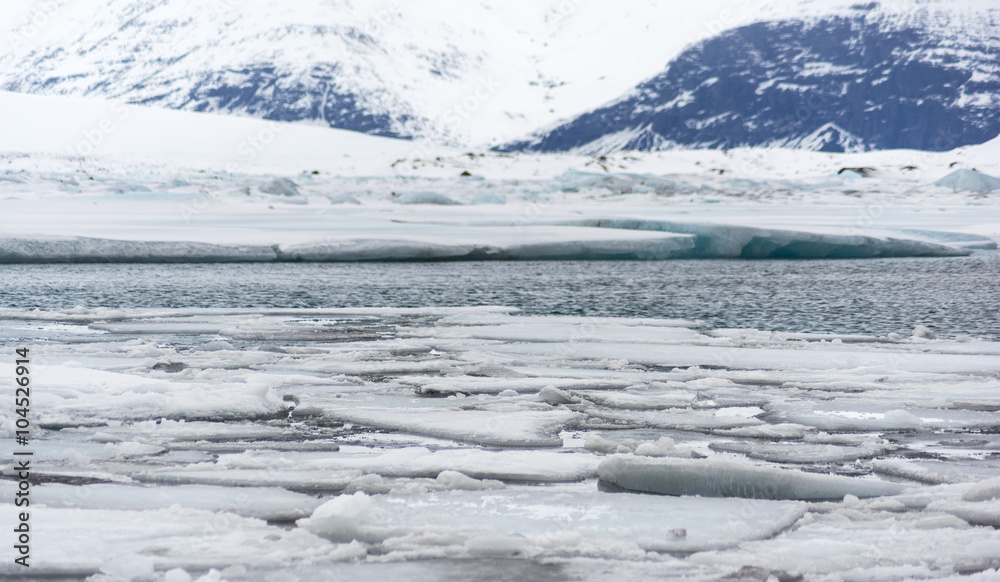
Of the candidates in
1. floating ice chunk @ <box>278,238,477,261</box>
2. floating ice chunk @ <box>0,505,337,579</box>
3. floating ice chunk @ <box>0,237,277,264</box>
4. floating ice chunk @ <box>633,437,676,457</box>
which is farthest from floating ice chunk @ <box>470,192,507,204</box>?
floating ice chunk @ <box>0,505,337,579</box>

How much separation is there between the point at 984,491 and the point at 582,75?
17580 centimetres

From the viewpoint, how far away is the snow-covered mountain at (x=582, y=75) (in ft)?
440

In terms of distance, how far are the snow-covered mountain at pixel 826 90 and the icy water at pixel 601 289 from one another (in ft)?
392

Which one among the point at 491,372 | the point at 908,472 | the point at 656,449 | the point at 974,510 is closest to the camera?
the point at 974,510

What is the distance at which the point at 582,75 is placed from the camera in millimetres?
172250

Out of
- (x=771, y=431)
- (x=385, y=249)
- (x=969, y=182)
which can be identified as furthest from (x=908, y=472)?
(x=969, y=182)

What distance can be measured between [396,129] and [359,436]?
13734cm

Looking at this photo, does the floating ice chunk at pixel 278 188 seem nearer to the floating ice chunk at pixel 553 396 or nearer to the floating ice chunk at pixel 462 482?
the floating ice chunk at pixel 553 396

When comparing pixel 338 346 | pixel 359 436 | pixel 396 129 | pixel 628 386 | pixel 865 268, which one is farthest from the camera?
pixel 396 129

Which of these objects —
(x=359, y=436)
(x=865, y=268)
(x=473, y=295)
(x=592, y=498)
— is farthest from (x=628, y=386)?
(x=865, y=268)

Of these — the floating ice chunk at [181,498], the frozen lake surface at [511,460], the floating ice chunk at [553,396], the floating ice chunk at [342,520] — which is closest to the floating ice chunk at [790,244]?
the frozen lake surface at [511,460]

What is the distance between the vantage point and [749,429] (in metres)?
2.86

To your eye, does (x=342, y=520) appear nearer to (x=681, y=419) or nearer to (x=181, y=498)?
(x=181, y=498)

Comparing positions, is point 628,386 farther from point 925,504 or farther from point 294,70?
point 294,70
